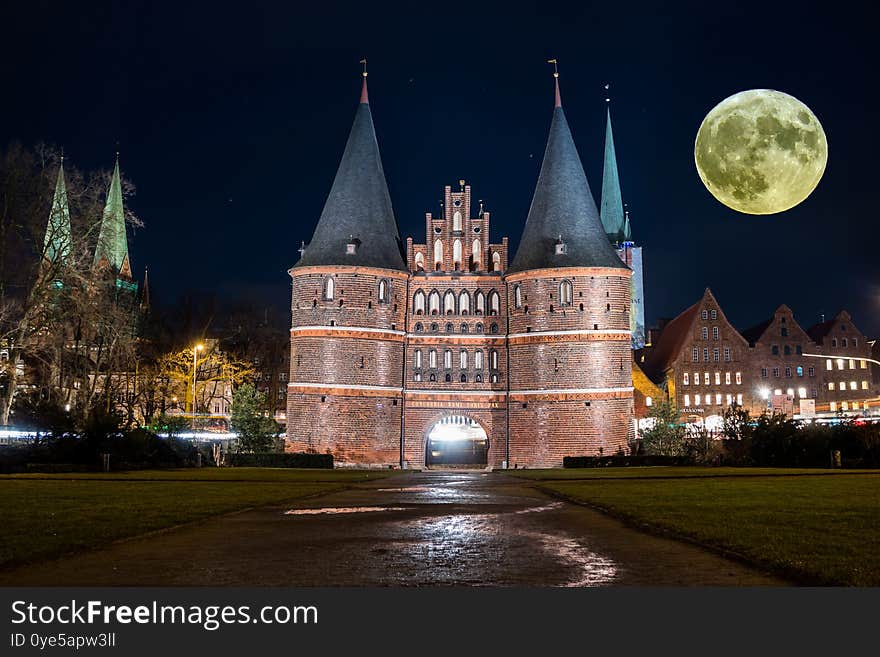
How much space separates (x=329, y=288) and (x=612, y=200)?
182ft

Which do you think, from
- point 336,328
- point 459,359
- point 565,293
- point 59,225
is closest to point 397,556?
point 59,225

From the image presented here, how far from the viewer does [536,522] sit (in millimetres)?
15766

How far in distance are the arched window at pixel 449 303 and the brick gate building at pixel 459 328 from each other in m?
0.06

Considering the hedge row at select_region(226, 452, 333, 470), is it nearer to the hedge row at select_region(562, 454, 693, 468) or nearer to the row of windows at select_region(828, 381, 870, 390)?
the hedge row at select_region(562, 454, 693, 468)

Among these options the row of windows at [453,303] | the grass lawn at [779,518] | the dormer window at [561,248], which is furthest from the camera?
the row of windows at [453,303]

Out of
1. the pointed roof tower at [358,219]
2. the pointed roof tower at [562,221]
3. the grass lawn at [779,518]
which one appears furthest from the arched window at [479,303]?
the grass lawn at [779,518]

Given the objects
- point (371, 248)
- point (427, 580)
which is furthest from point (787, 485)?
point (371, 248)

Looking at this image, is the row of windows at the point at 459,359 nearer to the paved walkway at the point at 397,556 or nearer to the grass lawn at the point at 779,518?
the grass lawn at the point at 779,518

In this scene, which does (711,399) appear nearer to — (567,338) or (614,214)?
(614,214)

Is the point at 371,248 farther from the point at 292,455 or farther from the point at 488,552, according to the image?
the point at 488,552

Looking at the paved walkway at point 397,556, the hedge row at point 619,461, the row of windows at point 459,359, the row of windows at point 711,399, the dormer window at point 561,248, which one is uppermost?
the dormer window at point 561,248

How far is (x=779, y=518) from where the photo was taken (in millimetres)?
14055

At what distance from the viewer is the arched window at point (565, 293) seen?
168 feet

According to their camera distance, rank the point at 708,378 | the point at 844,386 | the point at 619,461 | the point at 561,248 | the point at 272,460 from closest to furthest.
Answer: the point at 619,461
the point at 272,460
the point at 561,248
the point at 708,378
the point at 844,386
